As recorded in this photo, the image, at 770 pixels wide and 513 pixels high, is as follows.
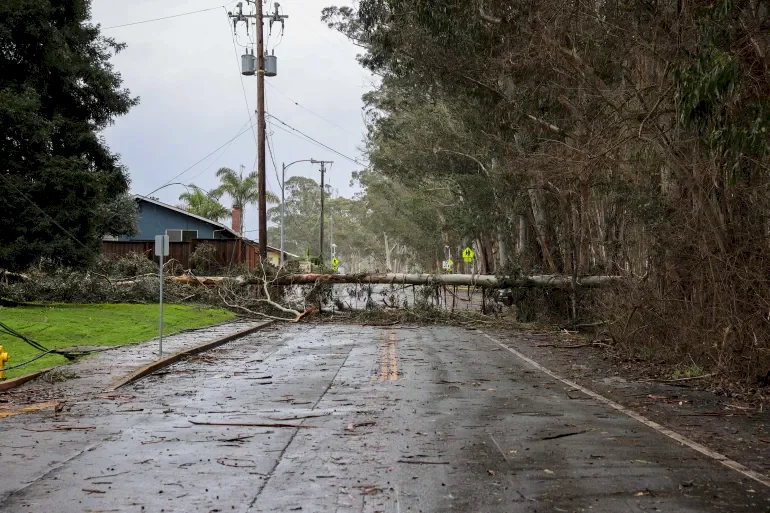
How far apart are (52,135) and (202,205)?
40355 mm

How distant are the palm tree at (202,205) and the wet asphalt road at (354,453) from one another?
5436 centimetres

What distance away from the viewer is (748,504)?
242 inches

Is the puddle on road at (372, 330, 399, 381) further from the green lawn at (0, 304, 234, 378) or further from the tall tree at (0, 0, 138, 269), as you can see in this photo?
the tall tree at (0, 0, 138, 269)

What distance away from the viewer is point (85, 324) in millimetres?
22172

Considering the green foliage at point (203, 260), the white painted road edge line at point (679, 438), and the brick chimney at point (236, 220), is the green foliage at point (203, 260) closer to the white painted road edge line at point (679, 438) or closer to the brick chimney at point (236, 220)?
the white painted road edge line at point (679, 438)

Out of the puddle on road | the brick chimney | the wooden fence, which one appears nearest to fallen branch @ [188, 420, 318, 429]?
the puddle on road

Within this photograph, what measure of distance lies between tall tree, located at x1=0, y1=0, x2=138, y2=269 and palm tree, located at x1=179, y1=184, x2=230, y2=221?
37084 millimetres

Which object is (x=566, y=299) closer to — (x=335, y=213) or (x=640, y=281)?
(x=640, y=281)

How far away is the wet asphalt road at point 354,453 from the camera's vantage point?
20.6 ft

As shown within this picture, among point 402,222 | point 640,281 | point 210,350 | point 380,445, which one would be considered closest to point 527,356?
point 640,281

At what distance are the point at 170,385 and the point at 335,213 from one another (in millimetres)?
112700

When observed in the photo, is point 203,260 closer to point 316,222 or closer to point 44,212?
point 44,212

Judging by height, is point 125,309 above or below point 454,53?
below

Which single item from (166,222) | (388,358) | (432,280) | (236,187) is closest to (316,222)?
(236,187)
